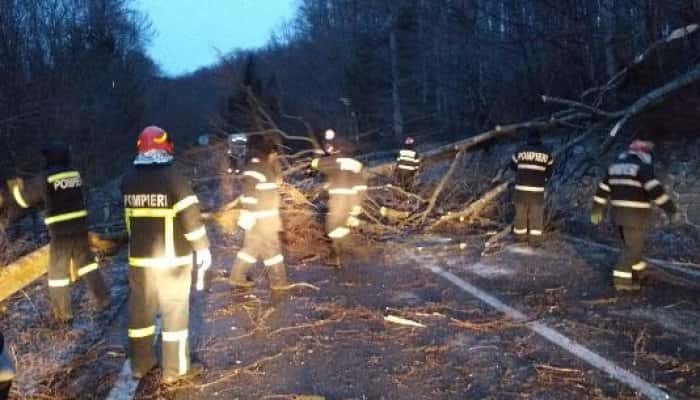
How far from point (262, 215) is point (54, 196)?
2067mm

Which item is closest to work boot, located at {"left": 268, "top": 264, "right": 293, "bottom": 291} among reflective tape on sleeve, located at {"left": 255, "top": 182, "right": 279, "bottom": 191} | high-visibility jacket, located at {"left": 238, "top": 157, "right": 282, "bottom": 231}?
high-visibility jacket, located at {"left": 238, "top": 157, "right": 282, "bottom": 231}

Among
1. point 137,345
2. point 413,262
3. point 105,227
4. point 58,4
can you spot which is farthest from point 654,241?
point 58,4

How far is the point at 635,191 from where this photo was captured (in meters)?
6.50

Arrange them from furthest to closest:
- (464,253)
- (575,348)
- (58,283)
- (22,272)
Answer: (464,253) < (22,272) < (58,283) < (575,348)

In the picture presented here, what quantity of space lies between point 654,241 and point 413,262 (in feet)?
11.9

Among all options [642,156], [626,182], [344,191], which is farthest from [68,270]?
[642,156]

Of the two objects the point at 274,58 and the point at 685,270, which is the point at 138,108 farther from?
the point at 685,270

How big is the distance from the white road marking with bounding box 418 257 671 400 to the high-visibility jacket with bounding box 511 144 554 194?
8.16ft

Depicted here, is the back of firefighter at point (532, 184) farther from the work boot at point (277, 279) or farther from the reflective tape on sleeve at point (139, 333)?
the reflective tape on sleeve at point (139, 333)

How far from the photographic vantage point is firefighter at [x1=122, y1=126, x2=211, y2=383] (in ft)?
14.4

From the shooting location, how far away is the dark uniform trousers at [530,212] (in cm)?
900

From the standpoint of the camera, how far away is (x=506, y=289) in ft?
22.1

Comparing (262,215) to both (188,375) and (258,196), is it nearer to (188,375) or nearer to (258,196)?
(258,196)

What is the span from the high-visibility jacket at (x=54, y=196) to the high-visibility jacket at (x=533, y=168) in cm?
585
